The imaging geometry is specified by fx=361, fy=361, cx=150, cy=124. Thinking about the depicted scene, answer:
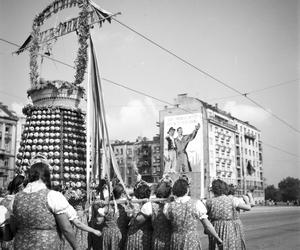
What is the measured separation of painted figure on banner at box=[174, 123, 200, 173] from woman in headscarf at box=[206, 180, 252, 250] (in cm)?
6302

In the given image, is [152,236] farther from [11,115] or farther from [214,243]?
[11,115]

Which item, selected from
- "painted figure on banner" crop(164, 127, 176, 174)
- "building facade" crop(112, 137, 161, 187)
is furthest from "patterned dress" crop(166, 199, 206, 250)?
"building facade" crop(112, 137, 161, 187)

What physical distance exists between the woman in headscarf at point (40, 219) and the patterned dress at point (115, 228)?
7.76ft

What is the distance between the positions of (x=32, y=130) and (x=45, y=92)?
3.93 ft

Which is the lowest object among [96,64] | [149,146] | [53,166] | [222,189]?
[222,189]

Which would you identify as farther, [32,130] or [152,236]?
[32,130]

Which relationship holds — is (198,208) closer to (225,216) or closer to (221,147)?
(225,216)

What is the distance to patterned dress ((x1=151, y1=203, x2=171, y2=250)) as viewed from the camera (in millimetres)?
5523

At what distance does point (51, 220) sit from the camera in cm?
383

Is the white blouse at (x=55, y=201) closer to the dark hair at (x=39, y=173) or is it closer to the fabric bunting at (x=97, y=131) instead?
the dark hair at (x=39, y=173)

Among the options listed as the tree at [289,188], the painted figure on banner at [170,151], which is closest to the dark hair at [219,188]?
the painted figure on banner at [170,151]

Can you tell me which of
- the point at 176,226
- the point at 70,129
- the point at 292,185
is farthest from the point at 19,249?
the point at 292,185

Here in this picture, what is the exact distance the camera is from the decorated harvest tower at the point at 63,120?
9.95 metres

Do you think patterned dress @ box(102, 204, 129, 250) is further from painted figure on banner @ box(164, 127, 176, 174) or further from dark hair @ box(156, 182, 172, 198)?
painted figure on banner @ box(164, 127, 176, 174)
